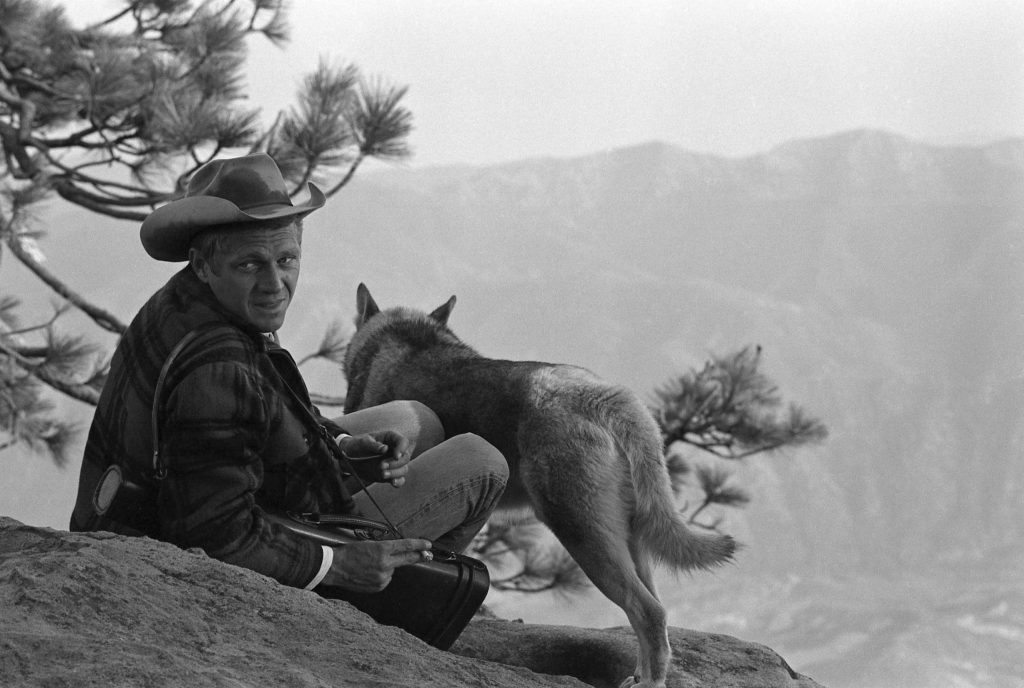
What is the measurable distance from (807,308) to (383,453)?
49292 millimetres

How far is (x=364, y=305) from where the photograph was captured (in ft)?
14.7

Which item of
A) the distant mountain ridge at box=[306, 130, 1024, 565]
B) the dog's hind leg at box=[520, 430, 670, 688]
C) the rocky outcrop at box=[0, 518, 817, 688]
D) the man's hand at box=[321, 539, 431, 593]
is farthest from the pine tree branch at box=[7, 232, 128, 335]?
the distant mountain ridge at box=[306, 130, 1024, 565]

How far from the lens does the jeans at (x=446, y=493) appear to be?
263 cm

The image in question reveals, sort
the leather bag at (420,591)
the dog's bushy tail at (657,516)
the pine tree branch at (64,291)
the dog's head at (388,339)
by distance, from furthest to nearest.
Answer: the pine tree branch at (64,291)
the dog's head at (388,339)
the dog's bushy tail at (657,516)
the leather bag at (420,591)

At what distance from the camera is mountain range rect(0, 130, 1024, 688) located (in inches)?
1515

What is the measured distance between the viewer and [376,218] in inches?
1780

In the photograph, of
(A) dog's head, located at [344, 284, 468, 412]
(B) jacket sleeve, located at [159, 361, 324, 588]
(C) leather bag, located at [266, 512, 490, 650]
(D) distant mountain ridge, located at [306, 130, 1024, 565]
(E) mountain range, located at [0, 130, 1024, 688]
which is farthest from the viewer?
(D) distant mountain ridge, located at [306, 130, 1024, 565]

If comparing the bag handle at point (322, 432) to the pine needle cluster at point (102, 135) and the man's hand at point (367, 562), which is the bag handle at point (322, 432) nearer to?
the man's hand at point (367, 562)

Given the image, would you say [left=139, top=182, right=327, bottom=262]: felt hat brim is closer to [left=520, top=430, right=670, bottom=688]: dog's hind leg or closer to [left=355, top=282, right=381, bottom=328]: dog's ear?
[left=520, top=430, right=670, bottom=688]: dog's hind leg

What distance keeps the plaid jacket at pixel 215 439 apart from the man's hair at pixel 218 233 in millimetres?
61

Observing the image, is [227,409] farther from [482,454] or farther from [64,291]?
[64,291]

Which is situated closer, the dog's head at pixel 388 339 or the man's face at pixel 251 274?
the man's face at pixel 251 274

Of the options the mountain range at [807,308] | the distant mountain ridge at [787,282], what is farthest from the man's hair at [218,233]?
the distant mountain ridge at [787,282]

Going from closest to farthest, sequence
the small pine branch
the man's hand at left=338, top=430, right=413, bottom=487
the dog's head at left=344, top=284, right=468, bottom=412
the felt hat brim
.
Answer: the felt hat brim
the man's hand at left=338, top=430, right=413, bottom=487
the dog's head at left=344, top=284, right=468, bottom=412
the small pine branch
